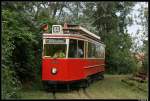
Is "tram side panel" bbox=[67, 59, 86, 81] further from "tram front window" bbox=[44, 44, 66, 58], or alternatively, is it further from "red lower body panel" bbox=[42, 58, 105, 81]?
"tram front window" bbox=[44, 44, 66, 58]

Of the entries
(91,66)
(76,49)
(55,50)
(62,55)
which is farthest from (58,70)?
(91,66)

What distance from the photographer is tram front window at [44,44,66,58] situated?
16969 mm

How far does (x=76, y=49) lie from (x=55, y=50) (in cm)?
90

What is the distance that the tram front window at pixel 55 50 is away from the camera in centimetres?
1697

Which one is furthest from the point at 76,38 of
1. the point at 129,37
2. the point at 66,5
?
the point at 129,37

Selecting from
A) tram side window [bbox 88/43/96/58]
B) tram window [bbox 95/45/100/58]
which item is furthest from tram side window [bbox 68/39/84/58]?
tram window [bbox 95/45/100/58]

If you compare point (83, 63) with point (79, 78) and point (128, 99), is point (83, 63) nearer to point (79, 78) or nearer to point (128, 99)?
point (79, 78)

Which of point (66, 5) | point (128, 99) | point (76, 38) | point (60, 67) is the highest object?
point (66, 5)

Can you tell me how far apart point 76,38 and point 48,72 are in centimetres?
177

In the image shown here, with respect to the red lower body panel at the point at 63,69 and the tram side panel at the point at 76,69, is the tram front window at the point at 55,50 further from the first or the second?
the tram side panel at the point at 76,69

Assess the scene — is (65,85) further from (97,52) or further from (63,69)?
(97,52)

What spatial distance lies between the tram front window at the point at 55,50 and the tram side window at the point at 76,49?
291 mm

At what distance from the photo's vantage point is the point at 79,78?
1772cm

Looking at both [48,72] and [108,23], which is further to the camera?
[108,23]
